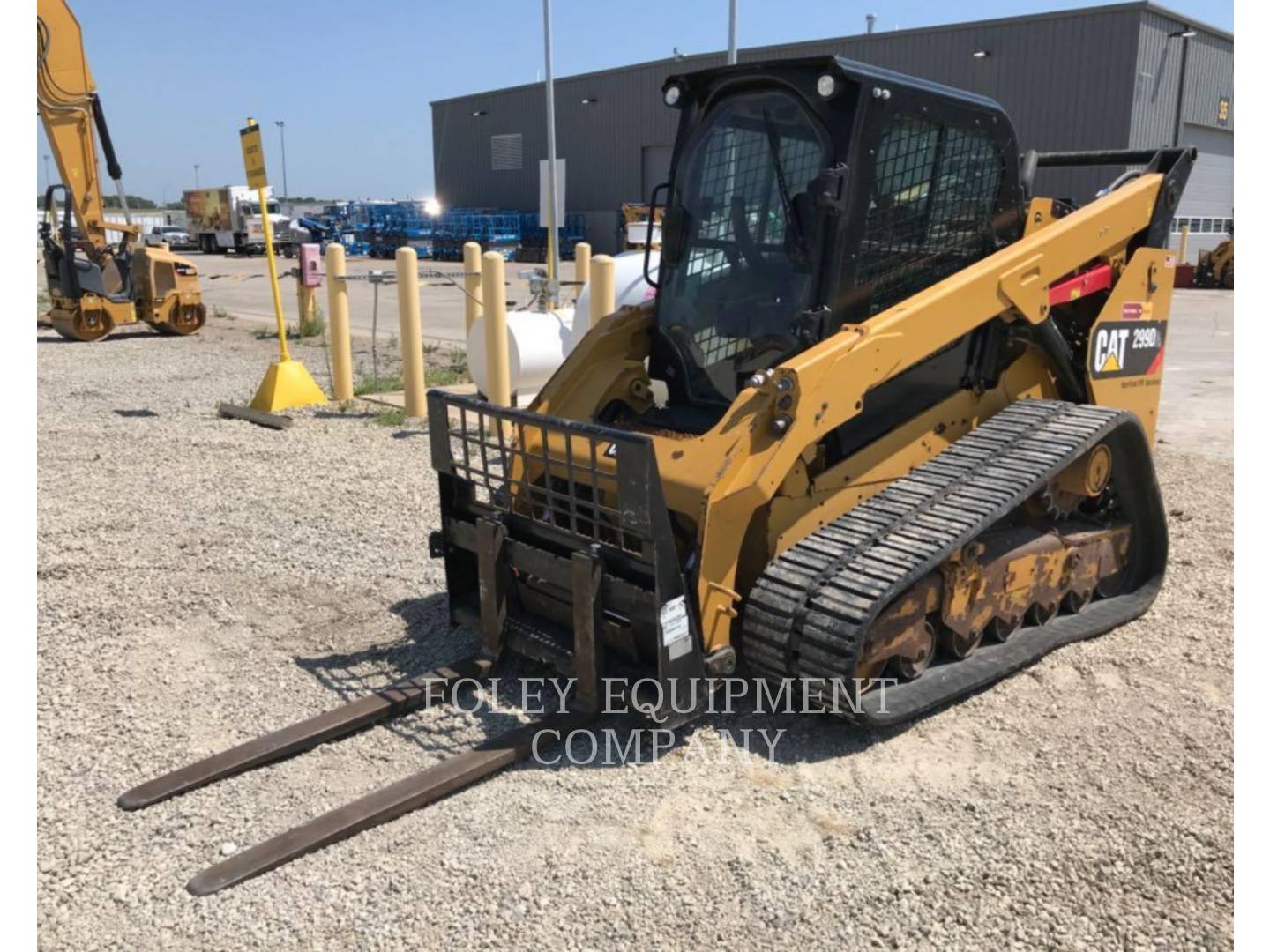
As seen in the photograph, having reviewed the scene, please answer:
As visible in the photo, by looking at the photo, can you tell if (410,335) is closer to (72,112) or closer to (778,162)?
(778,162)

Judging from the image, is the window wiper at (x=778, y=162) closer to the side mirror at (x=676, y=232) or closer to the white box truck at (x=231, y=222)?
the side mirror at (x=676, y=232)

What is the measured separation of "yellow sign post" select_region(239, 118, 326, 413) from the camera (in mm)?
9680

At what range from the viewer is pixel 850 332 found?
4.02 meters

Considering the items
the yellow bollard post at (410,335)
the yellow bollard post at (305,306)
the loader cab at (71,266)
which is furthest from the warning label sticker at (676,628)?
the loader cab at (71,266)

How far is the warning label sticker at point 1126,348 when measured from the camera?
5.24m

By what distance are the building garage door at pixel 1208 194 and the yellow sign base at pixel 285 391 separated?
27408 millimetres

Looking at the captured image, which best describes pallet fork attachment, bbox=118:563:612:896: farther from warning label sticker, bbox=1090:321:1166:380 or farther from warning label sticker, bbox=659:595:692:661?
warning label sticker, bbox=1090:321:1166:380

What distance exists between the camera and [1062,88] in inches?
1069

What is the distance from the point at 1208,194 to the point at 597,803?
1339 inches

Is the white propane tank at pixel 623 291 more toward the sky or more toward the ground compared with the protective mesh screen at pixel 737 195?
more toward the ground

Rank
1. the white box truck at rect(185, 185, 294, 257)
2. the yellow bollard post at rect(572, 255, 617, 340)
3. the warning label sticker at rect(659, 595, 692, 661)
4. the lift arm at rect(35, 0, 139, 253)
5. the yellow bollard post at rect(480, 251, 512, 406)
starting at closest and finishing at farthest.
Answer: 1. the warning label sticker at rect(659, 595, 692, 661)
2. the yellow bollard post at rect(572, 255, 617, 340)
3. the yellow bollard post at rect(480, 251, 512, 406)
4. the lift arm at rect(35, 0, 139, 253)
5. the white box truck at rect(185, 185, 294, 257)

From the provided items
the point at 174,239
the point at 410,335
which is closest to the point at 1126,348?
the point at 410,335

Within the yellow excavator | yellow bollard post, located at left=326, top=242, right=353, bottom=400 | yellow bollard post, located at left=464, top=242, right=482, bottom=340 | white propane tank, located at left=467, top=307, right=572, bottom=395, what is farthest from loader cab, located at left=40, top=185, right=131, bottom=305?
white propane tank, located at left=467, top=307, right=572, bottom=395

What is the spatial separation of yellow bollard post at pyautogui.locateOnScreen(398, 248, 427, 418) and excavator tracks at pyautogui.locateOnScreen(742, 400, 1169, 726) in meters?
6.31
